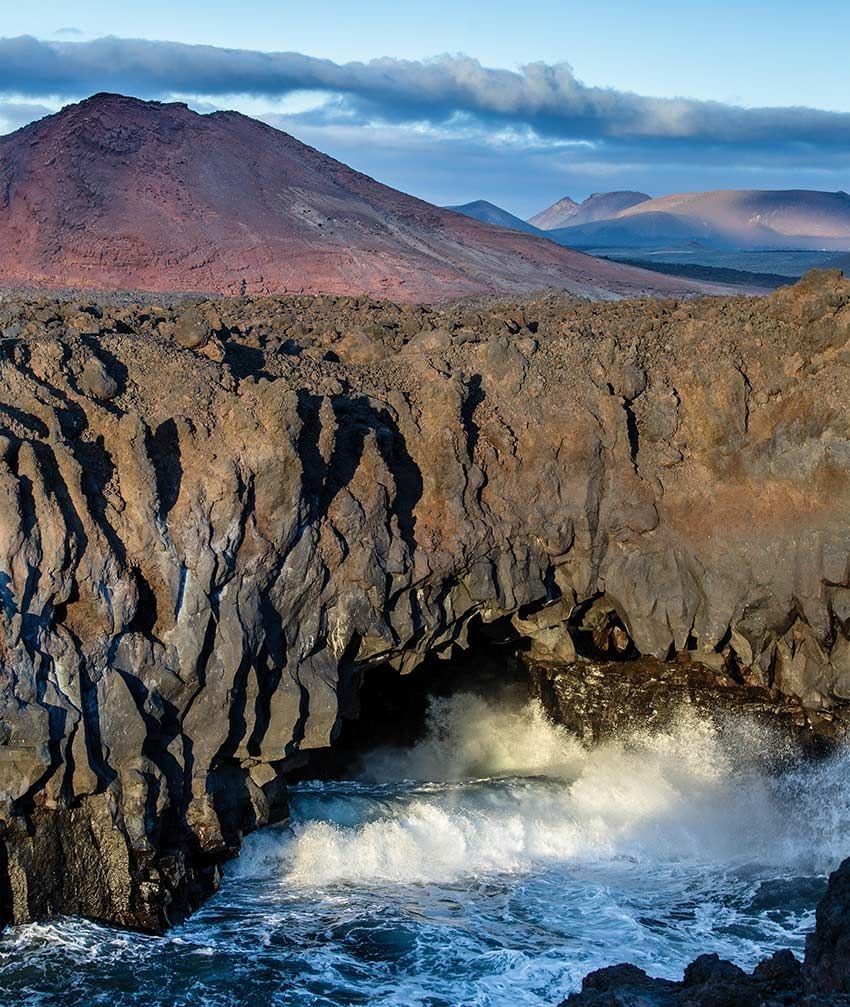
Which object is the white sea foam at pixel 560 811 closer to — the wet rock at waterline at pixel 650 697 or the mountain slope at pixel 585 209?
the wet rock at waterline at pixel 650 697

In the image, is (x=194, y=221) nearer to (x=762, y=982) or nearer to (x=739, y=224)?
(x=762, y=982)

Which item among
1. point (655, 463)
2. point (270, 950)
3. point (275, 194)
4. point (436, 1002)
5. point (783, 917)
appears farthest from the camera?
point (275, 194)

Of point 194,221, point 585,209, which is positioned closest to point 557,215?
point 585,209

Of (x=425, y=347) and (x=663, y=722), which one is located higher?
(x=425, y=347)

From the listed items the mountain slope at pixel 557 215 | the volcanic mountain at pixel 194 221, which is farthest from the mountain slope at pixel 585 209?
the volcanic mountain at pixel 194 221

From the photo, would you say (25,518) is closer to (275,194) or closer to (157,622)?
(157,622)

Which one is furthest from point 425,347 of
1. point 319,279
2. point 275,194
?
point 275,194
